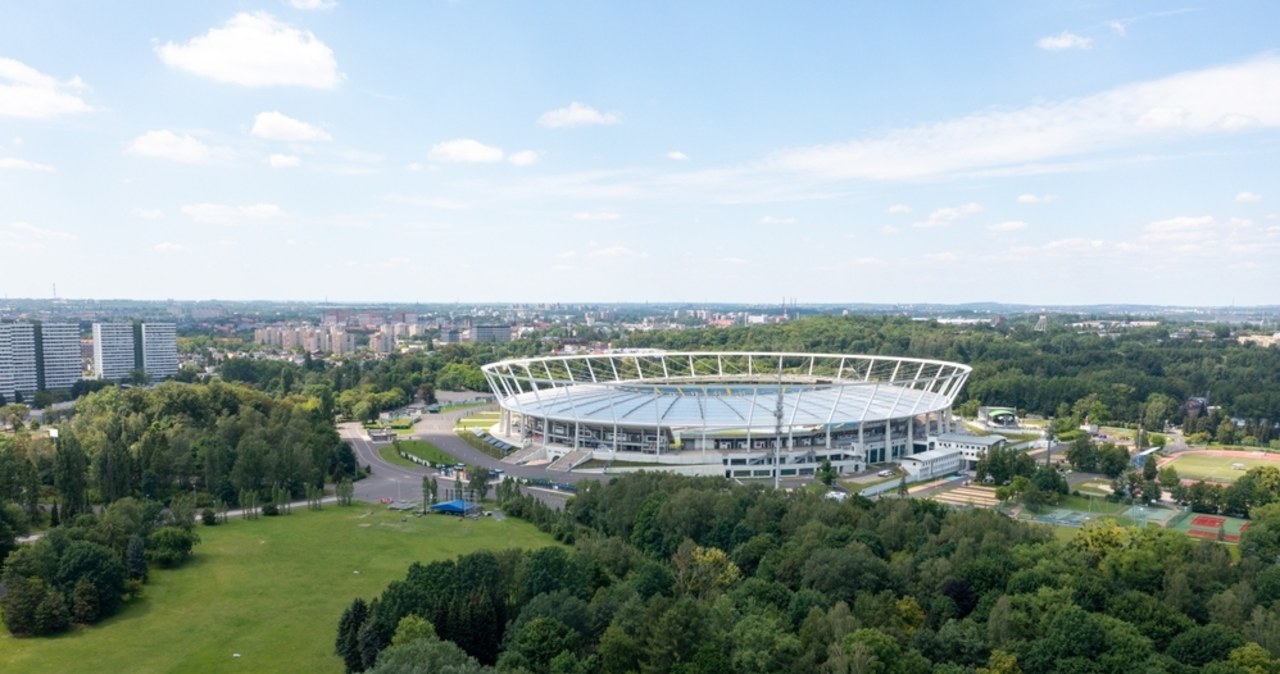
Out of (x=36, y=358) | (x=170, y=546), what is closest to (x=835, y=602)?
(x=170, y=546)

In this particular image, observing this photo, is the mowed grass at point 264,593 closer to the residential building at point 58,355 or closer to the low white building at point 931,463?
the low white building at point 931,463

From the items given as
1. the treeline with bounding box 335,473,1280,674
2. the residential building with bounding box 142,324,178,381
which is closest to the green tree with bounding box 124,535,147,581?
the treeline with bounding box 335,473,1280,674

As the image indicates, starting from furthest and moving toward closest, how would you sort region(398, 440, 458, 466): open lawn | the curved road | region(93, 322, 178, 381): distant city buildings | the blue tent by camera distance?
region(93, 322, 178, 381): distant city buildings
region(398, 440, 458, 466): open lawn
the curved road
the blue tent

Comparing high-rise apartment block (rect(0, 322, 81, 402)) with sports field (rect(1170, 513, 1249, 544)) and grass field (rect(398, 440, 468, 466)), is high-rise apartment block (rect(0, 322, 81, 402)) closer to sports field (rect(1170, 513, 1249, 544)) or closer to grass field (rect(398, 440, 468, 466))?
grass field (rect(398, 440, 468, 466))

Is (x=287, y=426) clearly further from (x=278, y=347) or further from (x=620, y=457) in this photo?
(x=278, y=347)

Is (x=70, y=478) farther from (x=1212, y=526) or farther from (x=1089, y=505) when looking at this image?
(x=1212, y=526)

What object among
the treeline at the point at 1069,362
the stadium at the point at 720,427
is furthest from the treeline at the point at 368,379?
the treeline at the point at 1069,362
